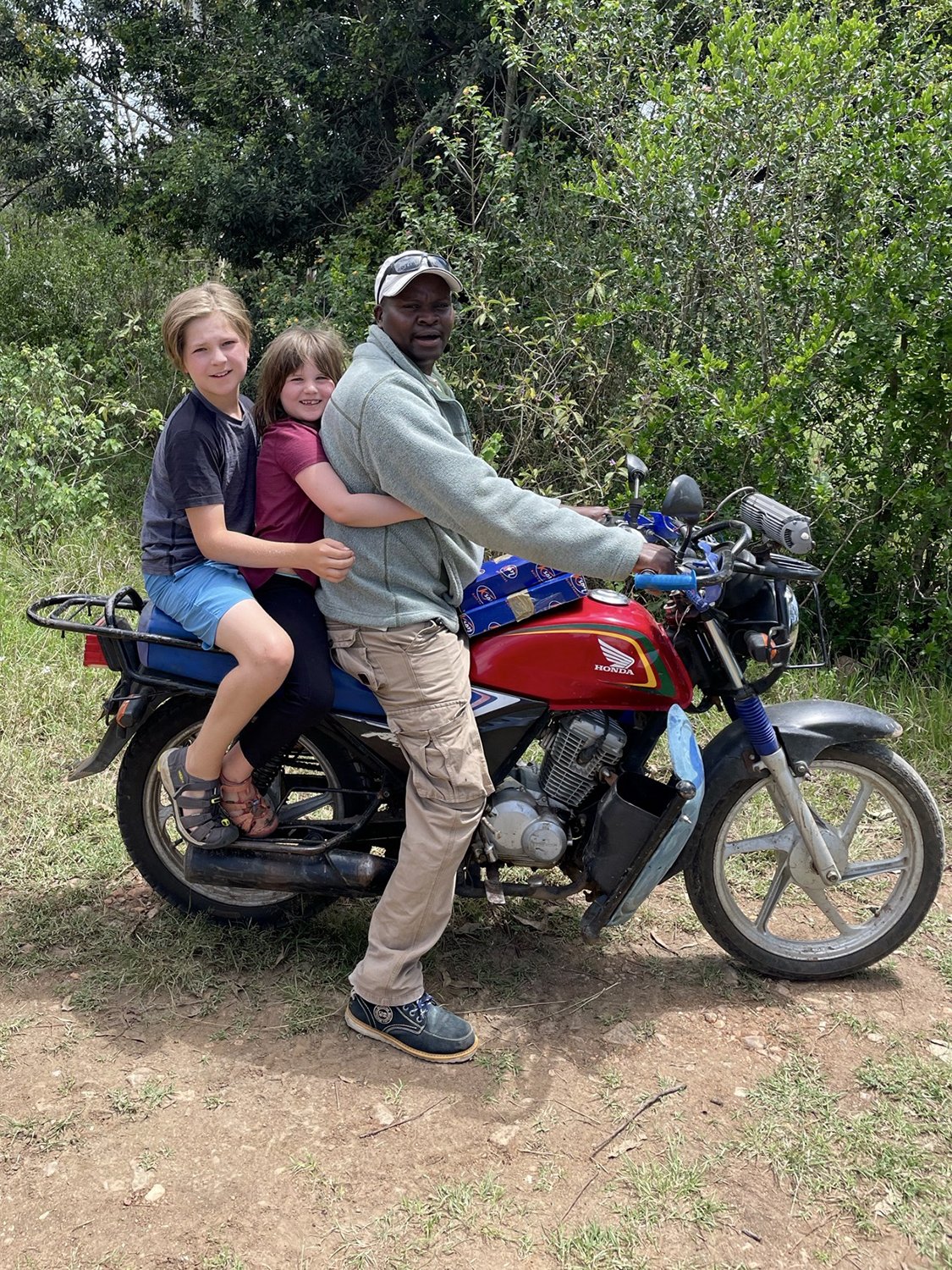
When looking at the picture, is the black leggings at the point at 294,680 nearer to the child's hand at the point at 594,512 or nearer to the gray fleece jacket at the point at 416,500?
the gray fleece jacket at the point at 416,500

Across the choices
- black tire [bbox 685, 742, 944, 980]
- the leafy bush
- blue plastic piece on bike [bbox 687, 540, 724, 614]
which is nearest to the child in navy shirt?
blue plastic piece on bike [bbox 687, 540, 724, 614]

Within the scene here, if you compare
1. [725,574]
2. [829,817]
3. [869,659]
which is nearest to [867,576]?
[869,659]

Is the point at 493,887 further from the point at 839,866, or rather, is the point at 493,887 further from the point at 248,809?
the point at 839,866

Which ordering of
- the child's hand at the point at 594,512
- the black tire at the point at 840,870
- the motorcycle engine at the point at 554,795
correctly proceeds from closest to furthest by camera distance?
the child's hand at the point at 594,512
the motorcycle engine at the point at 554,795
the black tire at the point at 840,870

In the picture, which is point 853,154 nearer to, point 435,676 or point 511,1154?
point 435,676

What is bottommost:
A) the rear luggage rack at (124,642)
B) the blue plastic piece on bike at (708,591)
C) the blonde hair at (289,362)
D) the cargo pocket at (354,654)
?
the rear luggage rack at (124,642)

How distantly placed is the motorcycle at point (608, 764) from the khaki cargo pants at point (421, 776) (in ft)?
0.49

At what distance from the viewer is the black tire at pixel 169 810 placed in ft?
11.2

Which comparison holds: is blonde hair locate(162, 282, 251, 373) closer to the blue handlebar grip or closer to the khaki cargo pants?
the khaki cargo pants

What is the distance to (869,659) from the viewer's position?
5379 mm

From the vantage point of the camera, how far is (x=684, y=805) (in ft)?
10.0

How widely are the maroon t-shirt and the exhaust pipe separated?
33.3 inches

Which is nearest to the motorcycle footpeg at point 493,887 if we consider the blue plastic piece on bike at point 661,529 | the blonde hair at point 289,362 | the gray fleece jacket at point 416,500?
the gray fleece jacket at point 416,500

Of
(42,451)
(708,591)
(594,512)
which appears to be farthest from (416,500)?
(42,451)
